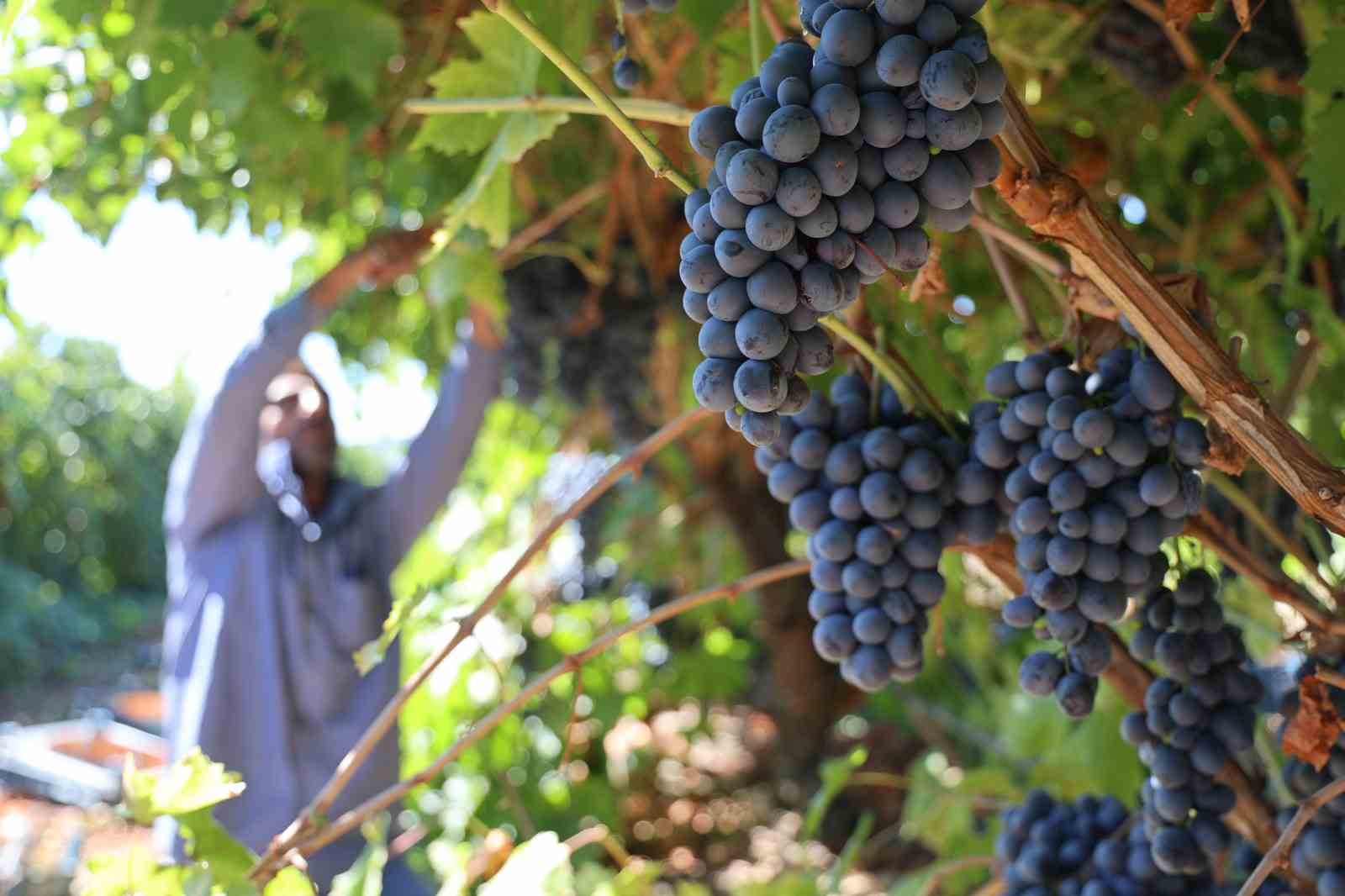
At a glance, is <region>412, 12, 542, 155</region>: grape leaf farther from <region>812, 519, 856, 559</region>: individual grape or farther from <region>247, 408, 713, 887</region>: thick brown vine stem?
<region>812, 519, 856, 559</region>: individual grape

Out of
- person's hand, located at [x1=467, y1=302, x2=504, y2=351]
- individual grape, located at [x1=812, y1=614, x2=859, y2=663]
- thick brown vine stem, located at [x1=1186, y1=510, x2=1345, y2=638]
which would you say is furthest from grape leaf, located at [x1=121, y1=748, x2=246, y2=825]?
person's hand, located at [x1=467, y1=302, x2=504, y2=351]

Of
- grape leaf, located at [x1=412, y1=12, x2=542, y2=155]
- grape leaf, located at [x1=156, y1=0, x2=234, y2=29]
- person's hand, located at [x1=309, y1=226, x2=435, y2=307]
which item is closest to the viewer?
grape leaf, located at [x1=412, y1=12, x2=542, y2=155]

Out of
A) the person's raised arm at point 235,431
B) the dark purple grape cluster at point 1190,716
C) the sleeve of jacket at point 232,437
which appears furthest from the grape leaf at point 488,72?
the sleeve of jacket at point 232,437

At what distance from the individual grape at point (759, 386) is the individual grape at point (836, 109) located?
5.0 inches

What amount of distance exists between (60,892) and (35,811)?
1.32 metres

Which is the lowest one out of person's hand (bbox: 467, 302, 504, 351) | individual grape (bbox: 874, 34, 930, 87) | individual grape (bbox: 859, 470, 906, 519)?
person's hand (bbox: 467, 302, 504, 351)

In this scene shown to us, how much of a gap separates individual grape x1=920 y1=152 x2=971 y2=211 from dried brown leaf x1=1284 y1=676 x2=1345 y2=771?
48 cm

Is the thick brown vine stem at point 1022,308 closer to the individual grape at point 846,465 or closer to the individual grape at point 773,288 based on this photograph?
the individual grape at point 846,465

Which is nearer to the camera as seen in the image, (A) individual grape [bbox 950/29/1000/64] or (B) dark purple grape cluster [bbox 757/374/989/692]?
(A) individual grape [bbox 950/29/1000/64]

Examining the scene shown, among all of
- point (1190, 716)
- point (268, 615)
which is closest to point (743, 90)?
point (1190, 716)

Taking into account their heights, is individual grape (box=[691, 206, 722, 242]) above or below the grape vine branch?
below

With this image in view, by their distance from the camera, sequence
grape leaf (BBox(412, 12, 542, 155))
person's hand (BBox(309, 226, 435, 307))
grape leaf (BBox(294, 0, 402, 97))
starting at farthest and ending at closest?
person's hand (BBox(309, 226, 435, 307)) < grape leaf (BBox(294, 0, 402, 97)) < grape leaf (BBox(412, 12, 542, 155))

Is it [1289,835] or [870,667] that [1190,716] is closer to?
[1289,835]

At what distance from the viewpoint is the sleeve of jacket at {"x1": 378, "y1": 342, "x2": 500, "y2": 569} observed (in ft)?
7.82
